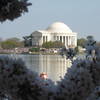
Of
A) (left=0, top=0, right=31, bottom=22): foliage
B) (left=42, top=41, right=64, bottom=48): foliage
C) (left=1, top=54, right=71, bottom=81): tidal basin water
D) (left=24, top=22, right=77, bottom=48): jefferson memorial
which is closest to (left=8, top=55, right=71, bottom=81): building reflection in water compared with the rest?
(left=1, top=54, right=71, bottom=81): tidal basin water

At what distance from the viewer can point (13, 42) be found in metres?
106

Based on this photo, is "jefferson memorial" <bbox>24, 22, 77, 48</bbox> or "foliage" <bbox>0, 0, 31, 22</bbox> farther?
"jefferson memorial" <bbox>24, 22, 77, 48</bbox>

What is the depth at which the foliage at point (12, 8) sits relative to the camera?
400 cm

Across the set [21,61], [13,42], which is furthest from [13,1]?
[13,42]

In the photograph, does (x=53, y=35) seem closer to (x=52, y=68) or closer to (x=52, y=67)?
(x=52, y=67)

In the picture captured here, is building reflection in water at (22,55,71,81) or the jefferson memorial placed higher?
the jefferson memorial

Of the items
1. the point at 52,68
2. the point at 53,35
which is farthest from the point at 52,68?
the point at 53,35

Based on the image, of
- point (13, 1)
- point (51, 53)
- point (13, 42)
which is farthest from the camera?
point (13, 42)

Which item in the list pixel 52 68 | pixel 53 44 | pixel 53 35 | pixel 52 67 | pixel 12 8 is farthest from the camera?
pixel 53 35

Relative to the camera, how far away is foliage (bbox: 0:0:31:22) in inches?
158

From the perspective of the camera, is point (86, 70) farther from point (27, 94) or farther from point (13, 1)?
point (13, 1)

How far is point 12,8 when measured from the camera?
13.2 feet

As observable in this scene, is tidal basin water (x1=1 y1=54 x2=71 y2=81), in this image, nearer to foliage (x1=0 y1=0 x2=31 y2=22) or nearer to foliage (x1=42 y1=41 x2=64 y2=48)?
foliage (x1=0 y1=0 x2=31 y2=22)

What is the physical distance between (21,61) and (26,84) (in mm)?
241
